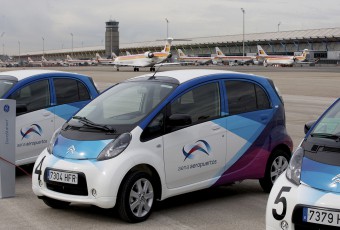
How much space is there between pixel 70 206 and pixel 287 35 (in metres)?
138

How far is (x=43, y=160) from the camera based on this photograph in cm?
646

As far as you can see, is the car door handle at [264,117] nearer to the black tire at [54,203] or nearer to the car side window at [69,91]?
the black tire at [54,203]

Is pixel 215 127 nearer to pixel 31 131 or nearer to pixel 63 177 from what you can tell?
pixel 63 177

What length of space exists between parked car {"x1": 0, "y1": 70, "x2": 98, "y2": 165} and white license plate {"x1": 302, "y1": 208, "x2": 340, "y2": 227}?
17.5 ft

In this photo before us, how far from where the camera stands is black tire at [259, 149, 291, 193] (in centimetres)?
757

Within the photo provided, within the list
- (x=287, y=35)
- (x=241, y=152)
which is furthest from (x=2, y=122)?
(x=287, y=35)

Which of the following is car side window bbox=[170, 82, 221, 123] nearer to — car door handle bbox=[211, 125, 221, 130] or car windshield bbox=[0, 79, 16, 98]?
car door handle bbox=[211, 125, 221, 130]

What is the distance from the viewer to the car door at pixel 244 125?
7.14m

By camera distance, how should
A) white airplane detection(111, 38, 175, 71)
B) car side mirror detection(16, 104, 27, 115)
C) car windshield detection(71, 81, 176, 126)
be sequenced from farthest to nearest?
1. white airplane detection(111, 38, 175, 71)
2. car side mirror detection(16, 104, 27, 115)
3. car windshield detection(71, 81, 176, 126)

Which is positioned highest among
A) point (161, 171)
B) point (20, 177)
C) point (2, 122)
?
point (2, 122)

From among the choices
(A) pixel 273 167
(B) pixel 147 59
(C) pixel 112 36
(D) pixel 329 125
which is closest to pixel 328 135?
(D) pixel 329 125

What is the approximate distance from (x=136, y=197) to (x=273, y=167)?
243 cm

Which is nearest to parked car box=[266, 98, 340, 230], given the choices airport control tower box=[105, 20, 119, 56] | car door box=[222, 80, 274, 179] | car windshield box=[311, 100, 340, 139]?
car windshield box=[311, 100, 340, 139]

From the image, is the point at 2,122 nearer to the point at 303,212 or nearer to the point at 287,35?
the point at 303,212
